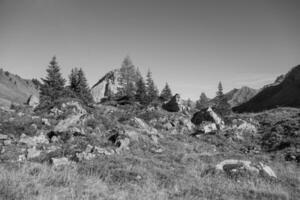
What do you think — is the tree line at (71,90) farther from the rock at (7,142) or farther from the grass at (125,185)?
the grass at (125,185)

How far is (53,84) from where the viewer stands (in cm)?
3219

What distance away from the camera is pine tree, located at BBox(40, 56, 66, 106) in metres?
30.1

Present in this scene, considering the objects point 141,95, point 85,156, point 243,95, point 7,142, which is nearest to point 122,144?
→ point 85,156

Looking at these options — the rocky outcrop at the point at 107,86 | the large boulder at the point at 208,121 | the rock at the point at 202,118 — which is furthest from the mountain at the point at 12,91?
the large boulder at the point at 208,121

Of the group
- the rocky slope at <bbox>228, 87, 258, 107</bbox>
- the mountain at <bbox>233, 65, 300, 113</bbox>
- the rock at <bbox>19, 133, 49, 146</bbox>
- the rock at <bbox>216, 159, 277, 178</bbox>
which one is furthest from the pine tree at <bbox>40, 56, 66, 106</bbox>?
the rocky slope at <bbox>228, 87, 258, 107</bbox>

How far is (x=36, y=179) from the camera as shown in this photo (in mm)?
4684

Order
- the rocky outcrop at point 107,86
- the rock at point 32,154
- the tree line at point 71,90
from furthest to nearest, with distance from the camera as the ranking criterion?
the rocky outcrop at point 107,86 → the tree line at point 71,90 → the rock at point 32,154

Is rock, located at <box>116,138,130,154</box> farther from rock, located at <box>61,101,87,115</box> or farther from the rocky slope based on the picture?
the rocky slope

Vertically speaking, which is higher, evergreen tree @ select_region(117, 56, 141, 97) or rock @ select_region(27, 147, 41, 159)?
evergreen tree @ select_region(117, 56, 141, 97)

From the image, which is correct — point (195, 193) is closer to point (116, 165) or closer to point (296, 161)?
point (116, 165)

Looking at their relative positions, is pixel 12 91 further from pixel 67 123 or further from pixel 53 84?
pixel 67 123

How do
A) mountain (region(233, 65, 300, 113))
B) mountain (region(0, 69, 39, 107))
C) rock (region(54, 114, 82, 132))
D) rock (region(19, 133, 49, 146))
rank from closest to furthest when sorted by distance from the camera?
1. rock (region(19, 133, 49, 146))
2. rock (region(54, 114, 82, 132))
3. mountain (region(0, 69, 39, 107))
4. mountain (region(233, 65, 300, 113))

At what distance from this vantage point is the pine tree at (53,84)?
30.1m

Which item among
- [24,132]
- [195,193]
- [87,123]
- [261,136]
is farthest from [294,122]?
[24,132]
